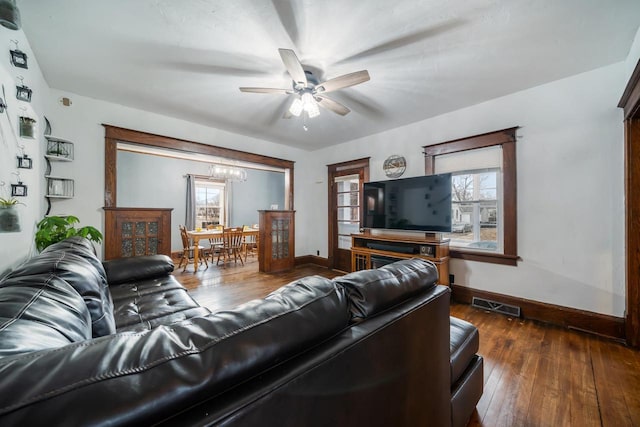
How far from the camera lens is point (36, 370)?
41 cm

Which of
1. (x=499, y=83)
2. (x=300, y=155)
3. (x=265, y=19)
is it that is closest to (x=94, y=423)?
(x=265, y=19)

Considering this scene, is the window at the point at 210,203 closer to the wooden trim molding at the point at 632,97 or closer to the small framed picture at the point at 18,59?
the small framed picture at the point at 18,59

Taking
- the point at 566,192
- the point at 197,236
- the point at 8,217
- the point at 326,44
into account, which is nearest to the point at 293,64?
the point at 326,44

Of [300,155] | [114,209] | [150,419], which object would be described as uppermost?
[300,155]

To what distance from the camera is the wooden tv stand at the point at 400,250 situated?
316 centimetres

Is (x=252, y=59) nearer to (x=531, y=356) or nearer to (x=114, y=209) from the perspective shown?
(x=114, y=209)

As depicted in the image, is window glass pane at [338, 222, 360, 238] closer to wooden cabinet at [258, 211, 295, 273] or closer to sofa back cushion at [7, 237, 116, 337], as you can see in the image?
wooden cabinet at [258, 211, 295, 273]

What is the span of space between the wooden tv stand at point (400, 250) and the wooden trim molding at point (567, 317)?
1.99ft

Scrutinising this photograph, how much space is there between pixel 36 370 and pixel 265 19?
214 centimetres

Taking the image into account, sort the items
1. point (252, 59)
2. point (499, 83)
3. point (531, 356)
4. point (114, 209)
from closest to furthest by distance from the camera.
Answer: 1. point (531, 356)
2. point (252, 59)
3. point (499, 83)
4. point (114, 209)

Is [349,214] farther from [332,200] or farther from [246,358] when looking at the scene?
[246,358]

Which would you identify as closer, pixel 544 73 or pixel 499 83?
pixel 544 73

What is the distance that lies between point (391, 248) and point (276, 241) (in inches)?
89.4

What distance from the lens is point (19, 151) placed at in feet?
6.48
